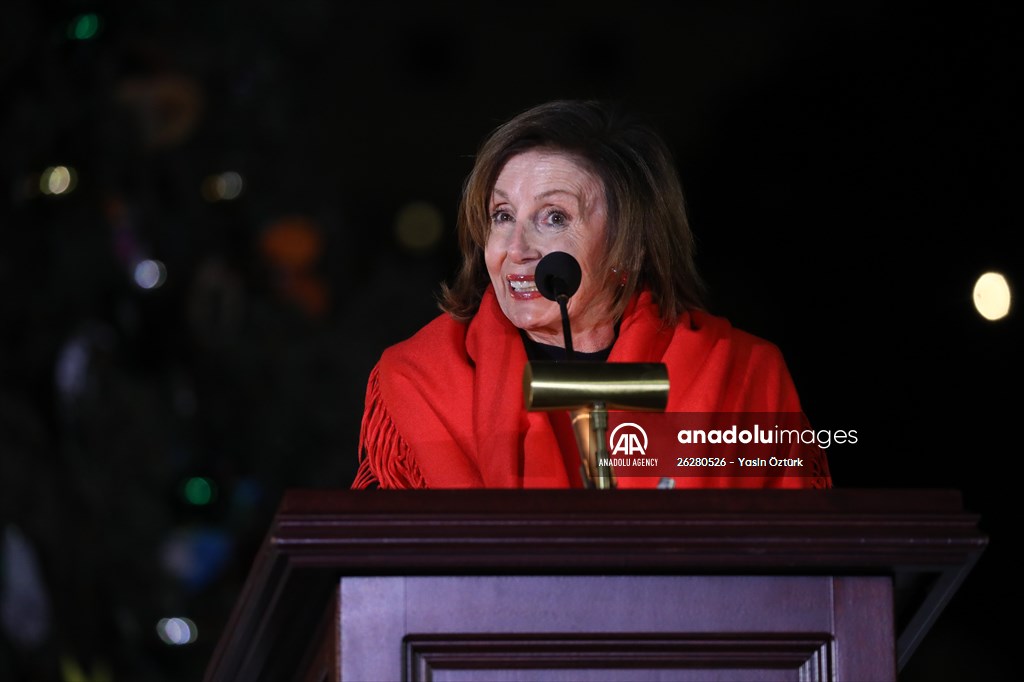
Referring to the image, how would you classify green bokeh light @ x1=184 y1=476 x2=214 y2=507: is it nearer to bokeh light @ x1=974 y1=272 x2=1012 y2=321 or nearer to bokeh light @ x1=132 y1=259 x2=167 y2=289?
bokeh light @ x1=132 y1=259 x2=167 y2=289

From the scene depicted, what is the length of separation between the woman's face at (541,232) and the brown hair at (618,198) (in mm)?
15

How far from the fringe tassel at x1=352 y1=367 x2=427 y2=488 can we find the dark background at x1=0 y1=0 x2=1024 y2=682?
1385 mm

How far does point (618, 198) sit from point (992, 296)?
1.55 meters

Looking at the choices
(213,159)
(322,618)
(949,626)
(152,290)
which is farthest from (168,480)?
(322,618)

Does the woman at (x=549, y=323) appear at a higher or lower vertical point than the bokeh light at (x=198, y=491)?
lower

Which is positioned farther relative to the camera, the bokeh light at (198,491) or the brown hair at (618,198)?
the bokeh light at (198,491)

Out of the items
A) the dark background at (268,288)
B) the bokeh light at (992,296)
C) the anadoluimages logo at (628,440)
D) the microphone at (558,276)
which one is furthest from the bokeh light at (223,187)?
the microphone at (558,276)

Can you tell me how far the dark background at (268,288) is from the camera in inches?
132

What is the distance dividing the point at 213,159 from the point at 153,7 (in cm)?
35

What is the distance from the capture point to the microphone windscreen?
169 centimetres

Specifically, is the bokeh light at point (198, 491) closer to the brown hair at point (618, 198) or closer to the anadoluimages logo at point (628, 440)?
the brown hair at point (618, 198)

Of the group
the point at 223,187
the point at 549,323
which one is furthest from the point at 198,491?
the point at 549,323

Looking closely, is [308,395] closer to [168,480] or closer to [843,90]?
[168,480]

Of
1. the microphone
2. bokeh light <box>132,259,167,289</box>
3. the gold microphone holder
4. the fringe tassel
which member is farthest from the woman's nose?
bokeh light <box>132,259,167,289</box>
